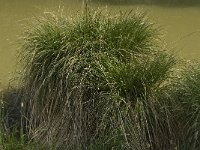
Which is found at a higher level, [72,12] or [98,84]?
[72,12]

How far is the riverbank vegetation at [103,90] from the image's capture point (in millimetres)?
3041

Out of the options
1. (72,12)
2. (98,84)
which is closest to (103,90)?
(98,84)

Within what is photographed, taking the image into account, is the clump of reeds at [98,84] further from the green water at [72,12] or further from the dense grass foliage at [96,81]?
the green water at [72,12]

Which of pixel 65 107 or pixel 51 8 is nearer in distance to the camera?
pixel 65 107


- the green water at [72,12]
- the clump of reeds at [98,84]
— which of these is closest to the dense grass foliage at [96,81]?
the clump of reeds at [98,84]

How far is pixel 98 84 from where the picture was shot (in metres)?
3.19

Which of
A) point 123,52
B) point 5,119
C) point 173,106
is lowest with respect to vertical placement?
point 5,119

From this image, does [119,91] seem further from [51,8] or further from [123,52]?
[51,8]

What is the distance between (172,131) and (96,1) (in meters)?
3.86

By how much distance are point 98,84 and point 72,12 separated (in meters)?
1.76

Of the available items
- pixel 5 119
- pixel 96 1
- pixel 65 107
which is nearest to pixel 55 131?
pixel 65 107

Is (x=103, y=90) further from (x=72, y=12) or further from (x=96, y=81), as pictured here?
(x=72, y=12)

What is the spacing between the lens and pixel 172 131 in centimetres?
311

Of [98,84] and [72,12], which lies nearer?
[98,84]
